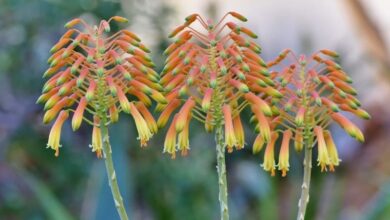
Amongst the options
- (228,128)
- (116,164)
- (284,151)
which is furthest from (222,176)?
(116,164)

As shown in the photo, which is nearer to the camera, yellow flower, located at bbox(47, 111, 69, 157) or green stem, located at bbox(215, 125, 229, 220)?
green stem, located at bbox(215, 125, 229, 220)

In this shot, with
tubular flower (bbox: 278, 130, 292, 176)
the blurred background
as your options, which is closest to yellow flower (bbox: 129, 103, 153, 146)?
tubular flower (bbox: 278, 130, 292, 176)

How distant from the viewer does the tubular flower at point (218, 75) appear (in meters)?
1.14

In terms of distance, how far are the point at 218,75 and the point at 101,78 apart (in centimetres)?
17

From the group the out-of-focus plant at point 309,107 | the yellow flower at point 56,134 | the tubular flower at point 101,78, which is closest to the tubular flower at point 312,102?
the out-of-focus plant at point 309,107

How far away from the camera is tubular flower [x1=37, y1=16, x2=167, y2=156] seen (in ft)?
3.66

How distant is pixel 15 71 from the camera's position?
13.4ft

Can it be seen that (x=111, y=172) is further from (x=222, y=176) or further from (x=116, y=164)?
(x=116, y=164)

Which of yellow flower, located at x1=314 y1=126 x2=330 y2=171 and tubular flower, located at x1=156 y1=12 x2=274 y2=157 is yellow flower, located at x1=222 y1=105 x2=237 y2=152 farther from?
yellow flower, located at x1=314 y1=126 x2=330 y2=171

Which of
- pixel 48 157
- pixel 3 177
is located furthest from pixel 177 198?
pixel 3 177

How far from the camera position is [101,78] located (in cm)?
113

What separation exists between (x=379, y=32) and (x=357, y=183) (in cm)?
152

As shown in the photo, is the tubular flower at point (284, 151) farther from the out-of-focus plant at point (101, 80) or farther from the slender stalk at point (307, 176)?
the out-of-focus plant at point (101, 80)

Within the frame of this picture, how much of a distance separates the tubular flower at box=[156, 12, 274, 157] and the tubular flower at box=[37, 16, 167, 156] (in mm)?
36
